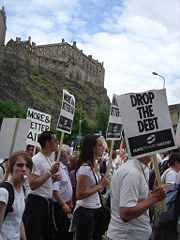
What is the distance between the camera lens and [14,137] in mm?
5746

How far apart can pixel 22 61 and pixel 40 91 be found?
8.56 meters

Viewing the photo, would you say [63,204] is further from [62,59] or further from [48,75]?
[62,59]

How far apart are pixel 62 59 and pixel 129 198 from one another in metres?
119

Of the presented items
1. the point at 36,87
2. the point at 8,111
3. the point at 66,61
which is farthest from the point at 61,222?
the point at 66,61

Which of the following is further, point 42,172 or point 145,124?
point 42,172

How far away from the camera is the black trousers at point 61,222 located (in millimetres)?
6117

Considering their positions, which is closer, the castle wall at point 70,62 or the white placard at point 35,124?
the white placard at point 35,124

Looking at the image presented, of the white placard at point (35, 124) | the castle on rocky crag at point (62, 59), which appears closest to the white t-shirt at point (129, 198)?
the white placard at point (35, 124)

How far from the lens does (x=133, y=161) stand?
11.8 feet

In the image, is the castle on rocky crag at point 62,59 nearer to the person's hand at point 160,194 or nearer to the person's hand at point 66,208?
the person's hand at point 66,208

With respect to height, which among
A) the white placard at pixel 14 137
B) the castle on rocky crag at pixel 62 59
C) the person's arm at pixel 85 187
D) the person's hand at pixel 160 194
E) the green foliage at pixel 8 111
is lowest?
the person's hand at pixel 160 194

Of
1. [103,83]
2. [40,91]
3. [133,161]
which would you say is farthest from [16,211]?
[103,83]

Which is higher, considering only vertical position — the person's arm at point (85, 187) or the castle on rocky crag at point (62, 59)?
the castle on rocky crag at point (62, 59)

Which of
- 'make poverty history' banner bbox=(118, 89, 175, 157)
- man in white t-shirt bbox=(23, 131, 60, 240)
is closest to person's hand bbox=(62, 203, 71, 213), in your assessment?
man in white t-shirt bbox=(23, 131, 60, 240)
